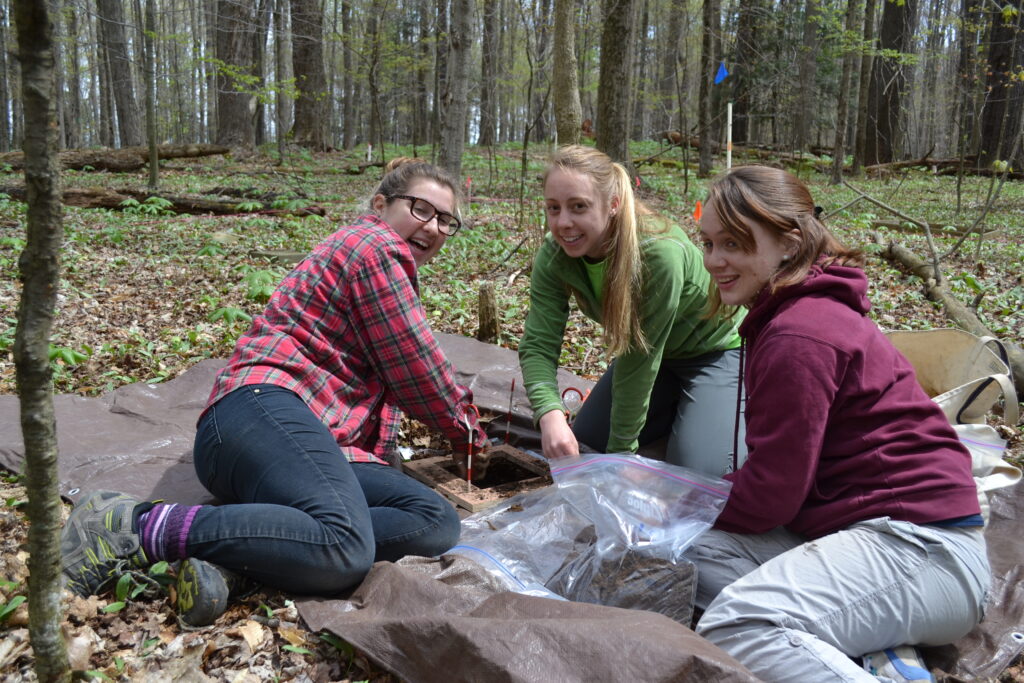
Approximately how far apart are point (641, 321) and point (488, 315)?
79.6 inches

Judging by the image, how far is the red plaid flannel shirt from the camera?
2400 millimetres

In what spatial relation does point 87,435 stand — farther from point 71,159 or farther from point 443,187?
point 71,159

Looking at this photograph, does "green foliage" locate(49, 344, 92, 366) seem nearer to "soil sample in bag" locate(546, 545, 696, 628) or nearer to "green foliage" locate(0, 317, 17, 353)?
"green foliage" locate(0, 317, 17, 353)

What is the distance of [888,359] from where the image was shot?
185 cm

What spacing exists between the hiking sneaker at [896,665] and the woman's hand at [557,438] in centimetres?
101

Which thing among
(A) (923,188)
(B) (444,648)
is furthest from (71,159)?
(A) (923,188)

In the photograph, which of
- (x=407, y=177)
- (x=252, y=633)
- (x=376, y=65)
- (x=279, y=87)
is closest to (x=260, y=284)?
(x=407, y=177)

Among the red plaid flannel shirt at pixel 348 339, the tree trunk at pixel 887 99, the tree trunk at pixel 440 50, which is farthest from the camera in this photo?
the tree trunk at pixel 887 99

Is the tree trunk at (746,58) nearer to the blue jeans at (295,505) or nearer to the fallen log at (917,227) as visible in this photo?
the fallen log at (917,227)

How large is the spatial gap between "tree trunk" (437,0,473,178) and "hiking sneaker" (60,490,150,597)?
213 inches

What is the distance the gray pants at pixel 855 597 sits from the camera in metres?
1.65

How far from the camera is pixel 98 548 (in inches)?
79.3

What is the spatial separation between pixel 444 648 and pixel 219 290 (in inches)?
180

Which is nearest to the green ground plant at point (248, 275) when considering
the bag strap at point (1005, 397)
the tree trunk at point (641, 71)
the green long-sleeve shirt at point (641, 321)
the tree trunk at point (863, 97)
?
the green long-sleeve shirt at point (641, 321)
